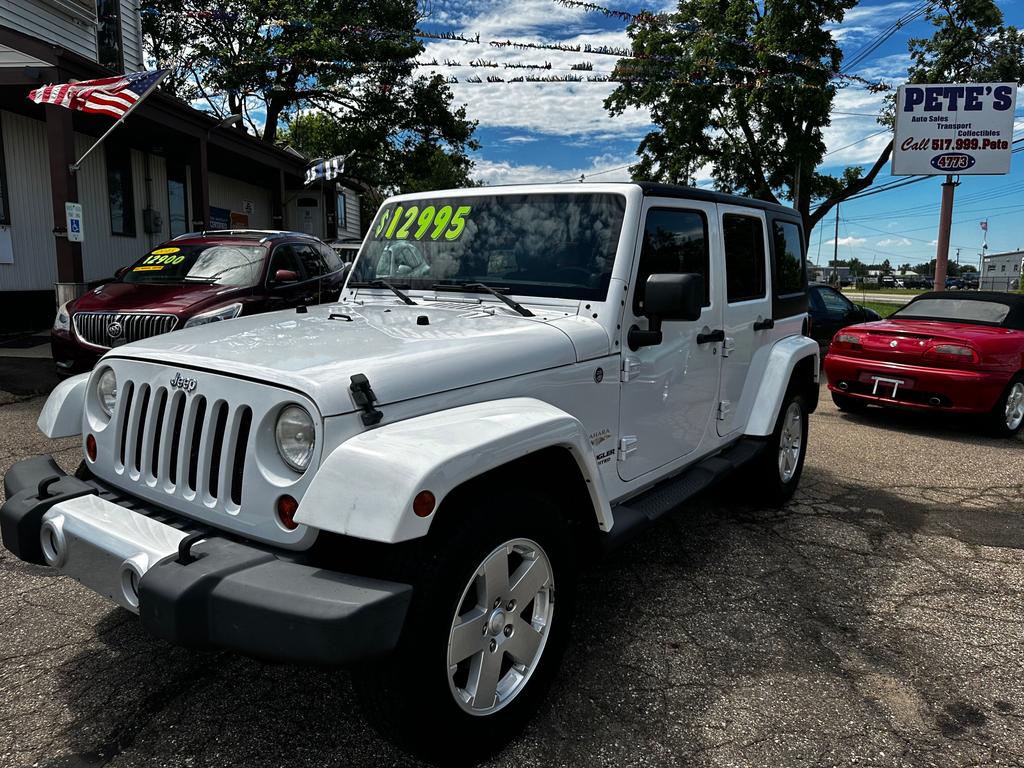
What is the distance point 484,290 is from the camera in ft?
10.5

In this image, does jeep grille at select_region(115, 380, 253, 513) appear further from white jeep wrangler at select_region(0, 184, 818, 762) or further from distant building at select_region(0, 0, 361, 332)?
distant building at select_region(0, 0, 361, 332)

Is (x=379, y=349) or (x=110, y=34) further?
(x=110, y=34)

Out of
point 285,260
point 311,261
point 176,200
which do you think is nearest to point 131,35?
point 176,200

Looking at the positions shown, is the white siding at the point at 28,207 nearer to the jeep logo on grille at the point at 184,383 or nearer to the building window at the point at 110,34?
the building window at the point at 110,34

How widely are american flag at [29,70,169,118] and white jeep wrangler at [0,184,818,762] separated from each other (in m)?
7.78

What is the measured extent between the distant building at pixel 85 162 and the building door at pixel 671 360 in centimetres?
948

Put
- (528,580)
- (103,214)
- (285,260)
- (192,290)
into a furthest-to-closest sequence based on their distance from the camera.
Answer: (103,214) → (285,260) → (192,290) → (528,580)

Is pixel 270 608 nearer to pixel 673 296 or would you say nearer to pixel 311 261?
pixel 673 296

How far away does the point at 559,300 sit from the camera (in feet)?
10.2

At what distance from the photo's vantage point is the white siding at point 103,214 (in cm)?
1346

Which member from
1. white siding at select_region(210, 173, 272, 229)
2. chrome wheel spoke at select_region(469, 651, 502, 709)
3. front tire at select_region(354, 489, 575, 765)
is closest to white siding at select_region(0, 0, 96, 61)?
white siding at select_region(210, 173, 272, 229)

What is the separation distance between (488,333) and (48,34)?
13868 millimetres

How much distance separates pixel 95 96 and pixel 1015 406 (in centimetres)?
1119

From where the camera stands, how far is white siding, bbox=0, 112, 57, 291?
38.5ft
